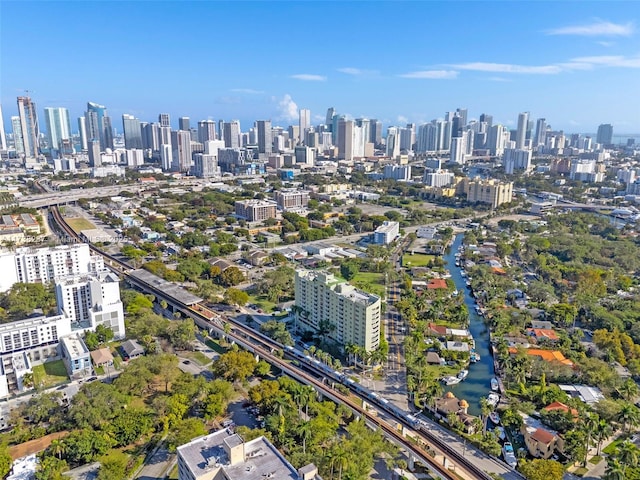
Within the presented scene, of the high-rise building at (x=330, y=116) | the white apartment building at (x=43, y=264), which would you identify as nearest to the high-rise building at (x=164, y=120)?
the high-rise building at (x=330, y=116)

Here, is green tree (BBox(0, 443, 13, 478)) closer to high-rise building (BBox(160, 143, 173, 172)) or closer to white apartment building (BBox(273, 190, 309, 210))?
white apartment building (BBox(273, 190, 309, 210))

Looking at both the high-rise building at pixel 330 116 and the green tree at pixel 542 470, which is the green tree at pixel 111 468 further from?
the high-rise building at pixel 330 116

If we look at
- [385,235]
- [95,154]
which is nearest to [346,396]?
[385,235]

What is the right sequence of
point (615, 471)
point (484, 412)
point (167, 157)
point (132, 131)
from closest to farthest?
point (615, 471) → point (484, 412) → point (167, 157) → point (132, 131)

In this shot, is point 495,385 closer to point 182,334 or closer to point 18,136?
point 182,334

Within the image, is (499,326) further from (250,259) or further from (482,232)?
(482,232)

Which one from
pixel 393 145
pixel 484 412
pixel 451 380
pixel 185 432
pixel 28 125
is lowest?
pixel 451 380
